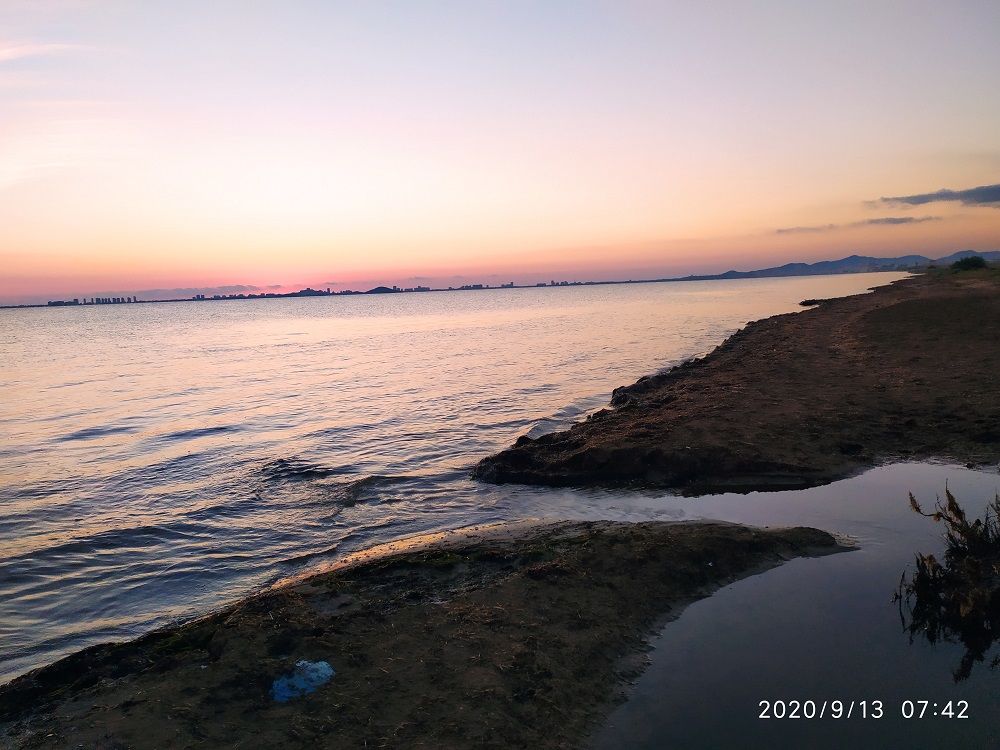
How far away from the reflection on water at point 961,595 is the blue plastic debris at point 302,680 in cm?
522

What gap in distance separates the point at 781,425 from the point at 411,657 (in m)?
10.3

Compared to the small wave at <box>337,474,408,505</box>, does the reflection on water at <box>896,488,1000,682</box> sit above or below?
above

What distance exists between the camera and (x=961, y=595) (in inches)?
228

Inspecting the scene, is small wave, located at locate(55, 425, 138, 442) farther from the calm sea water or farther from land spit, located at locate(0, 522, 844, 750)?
land spit, located at locate(0, 522, 844, 750)

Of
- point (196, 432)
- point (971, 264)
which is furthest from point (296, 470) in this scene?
point (971, 264)

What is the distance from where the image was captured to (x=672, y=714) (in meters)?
4.85

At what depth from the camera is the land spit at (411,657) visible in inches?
181

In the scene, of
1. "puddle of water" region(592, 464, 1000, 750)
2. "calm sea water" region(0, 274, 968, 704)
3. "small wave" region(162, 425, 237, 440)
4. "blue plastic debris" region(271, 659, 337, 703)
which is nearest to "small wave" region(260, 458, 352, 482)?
"calm sea water" region(0, 274, 968, 704)

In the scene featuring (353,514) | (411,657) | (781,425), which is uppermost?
(781,425)

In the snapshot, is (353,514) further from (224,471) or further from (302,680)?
(302,680)

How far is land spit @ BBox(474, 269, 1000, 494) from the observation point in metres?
11.2

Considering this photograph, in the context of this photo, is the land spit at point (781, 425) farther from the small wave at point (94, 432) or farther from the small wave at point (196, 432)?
the small wave at point (94, 432)

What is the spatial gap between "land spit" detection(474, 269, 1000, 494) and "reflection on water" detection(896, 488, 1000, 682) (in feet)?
12.9

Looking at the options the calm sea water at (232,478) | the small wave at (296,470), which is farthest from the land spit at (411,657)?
the small wave at (296,470)
